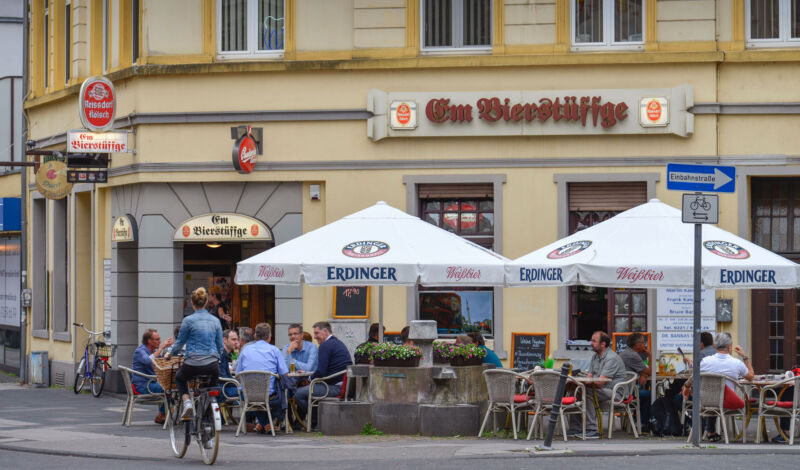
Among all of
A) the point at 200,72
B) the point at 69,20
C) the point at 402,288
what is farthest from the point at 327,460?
the point at 69,20

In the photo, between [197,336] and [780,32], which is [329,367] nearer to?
[197,336]

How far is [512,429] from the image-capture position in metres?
15.7

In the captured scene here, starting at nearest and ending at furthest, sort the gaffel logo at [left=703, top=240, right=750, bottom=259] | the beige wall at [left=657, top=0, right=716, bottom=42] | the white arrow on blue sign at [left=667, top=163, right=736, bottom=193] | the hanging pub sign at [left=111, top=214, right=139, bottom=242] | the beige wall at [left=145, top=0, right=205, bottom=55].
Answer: the white arrow on blue sign at [left=667, top=163, right=736, bottom=193] < the gaffel logo at [left=703, top=240, right=750, bottom=259] < the beige wall at [left=657, top=0, right=716, bottom=42] < the beige wall at [left=145, top=0, right=205, bottom=55] < the hanging pub sign at [left=111, top=214, right=139, bottom=242]

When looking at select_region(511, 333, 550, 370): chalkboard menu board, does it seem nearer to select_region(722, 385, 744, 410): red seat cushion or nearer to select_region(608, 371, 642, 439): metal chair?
select_region(608, 371, 642, 439): metal chair

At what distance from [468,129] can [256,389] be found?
6.32m

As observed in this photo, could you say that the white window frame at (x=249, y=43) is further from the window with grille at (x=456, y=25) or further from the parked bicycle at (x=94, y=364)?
the parked bicycle at (x=94, y=364)

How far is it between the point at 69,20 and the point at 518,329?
35.0 ft

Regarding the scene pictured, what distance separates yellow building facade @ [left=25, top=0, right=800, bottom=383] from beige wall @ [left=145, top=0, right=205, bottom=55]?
3cm

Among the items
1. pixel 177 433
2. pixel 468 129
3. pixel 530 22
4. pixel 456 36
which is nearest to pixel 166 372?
pixel 177 433

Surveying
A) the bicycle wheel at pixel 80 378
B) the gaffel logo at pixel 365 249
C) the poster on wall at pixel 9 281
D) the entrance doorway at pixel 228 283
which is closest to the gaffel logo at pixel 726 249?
the gaffel logo at pixel 365 249

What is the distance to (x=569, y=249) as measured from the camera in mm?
15609

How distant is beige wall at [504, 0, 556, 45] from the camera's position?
2036cm

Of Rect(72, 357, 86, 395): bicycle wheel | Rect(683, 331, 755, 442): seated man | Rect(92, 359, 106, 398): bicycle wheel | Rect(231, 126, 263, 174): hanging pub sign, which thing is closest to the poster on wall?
Rect(72, 357, 86, 395): bicycle wheel

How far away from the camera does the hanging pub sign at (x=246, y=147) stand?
Result: 20.3 meters
